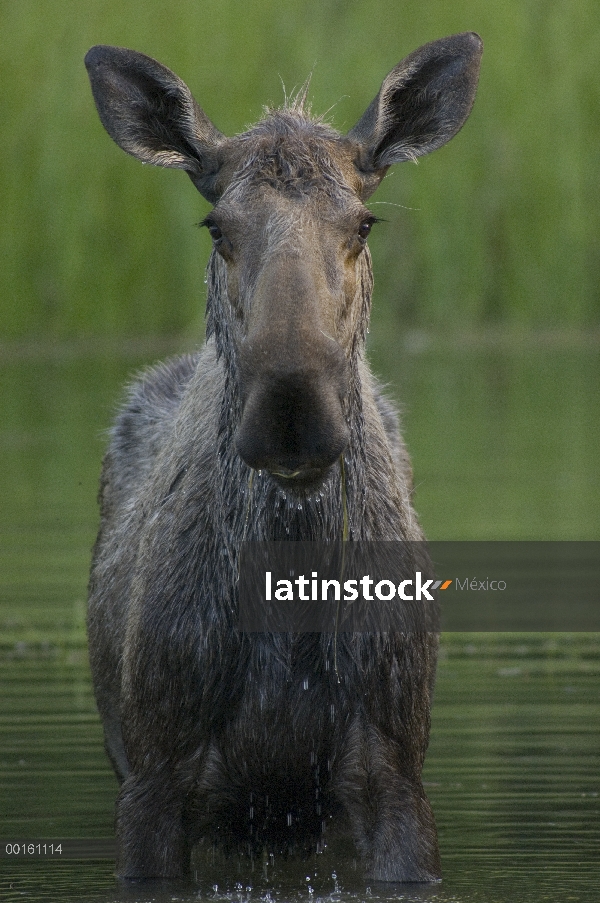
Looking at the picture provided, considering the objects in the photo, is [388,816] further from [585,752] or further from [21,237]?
[21,237]

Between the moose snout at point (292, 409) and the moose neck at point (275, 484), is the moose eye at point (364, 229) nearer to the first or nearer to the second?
the moose neck at point (275, 484)

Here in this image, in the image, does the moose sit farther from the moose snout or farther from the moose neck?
the moose snout

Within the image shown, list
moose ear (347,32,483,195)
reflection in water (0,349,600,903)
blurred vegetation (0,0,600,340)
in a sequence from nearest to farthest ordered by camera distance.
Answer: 1. moose ear (347,32,483,195)
2. reflection in water (0,349,600,903)
3. blurred vegetation (0,0,600,340)

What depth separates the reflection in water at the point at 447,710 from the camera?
6207mm

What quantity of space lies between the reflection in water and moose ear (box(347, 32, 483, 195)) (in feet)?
7.94

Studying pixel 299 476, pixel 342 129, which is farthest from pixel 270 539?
pixel 342 129

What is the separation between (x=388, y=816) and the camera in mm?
5695

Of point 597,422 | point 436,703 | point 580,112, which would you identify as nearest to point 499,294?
point 580,112

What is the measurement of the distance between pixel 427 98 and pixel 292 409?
5.80 ft

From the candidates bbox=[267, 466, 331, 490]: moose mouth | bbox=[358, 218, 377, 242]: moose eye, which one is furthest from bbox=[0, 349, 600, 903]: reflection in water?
bbox=[358, 218, 377, 242]: moose eye

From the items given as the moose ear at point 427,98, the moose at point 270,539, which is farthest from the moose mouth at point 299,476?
the moose ear at point 427,98

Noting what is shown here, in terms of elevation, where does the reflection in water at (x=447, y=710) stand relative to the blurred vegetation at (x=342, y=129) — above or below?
below

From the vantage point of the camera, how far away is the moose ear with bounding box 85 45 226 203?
6043 mm

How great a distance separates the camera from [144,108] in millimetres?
6121
